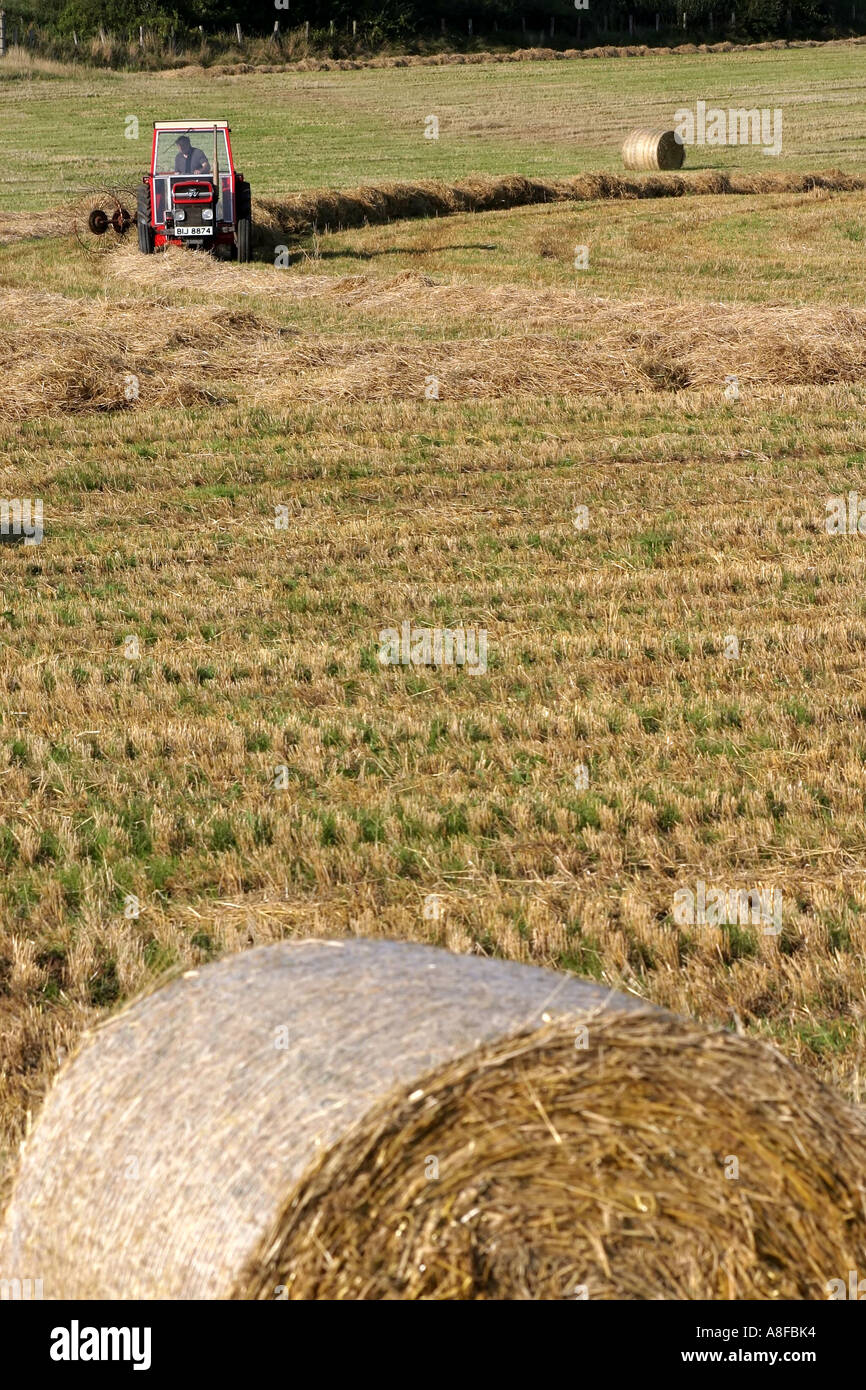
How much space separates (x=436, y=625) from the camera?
875 cm

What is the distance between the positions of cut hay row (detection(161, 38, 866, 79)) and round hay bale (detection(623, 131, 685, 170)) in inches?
912

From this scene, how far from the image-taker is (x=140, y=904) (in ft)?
18.2

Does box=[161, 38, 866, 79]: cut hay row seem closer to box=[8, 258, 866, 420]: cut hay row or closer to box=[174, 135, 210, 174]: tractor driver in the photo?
box=[174, 135, 210, 174]: tractor driver

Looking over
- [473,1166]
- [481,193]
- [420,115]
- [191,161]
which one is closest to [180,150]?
[191,161]

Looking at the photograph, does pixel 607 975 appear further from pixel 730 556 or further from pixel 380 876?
pixel 730 556

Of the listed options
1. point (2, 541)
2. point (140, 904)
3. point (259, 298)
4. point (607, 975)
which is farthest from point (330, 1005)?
point (259, 298)

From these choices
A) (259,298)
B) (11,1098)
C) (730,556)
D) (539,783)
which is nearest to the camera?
(11,1098)

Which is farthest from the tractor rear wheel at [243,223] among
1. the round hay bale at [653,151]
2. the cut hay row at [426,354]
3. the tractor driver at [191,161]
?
the round hay bale at [653,151]

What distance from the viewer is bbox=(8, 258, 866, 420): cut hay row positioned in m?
15.2

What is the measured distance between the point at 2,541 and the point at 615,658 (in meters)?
4.99

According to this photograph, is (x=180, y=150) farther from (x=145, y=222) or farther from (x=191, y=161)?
(x=145, y=222)

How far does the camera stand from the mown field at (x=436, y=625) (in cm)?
538

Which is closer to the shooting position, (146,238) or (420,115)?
(146,238)

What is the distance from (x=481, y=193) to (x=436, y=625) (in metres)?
24.2
